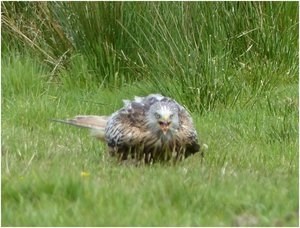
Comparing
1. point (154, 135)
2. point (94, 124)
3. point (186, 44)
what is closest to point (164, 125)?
point (154, 135)

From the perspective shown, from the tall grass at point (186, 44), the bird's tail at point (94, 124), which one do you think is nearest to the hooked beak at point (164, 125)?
the bird's tail at point (94, 124)

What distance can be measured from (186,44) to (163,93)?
0.58 m

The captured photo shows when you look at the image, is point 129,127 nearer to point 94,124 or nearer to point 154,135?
point 154,135

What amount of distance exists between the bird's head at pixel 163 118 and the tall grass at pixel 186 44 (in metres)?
2.41

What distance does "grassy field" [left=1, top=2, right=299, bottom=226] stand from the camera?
177 inches

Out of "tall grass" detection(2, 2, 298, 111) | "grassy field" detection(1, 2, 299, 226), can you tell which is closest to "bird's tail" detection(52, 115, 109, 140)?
"grassy field" detection(1, 2, 299, 226)

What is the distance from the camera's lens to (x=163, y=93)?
841 centimetres

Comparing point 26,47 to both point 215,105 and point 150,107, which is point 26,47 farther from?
point 150,107

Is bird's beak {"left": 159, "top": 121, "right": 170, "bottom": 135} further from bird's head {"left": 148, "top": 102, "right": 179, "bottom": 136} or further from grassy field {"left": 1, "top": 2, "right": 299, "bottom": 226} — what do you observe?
grassy field {"left": 1, "top": 2, "right": 299, "bottom": 226}

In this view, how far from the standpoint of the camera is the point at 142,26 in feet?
31.8

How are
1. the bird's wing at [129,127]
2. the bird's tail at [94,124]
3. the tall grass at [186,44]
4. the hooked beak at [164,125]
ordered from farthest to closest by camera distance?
the tall grass at [186,44]
the bird's tail at [94,124]
the bird's wing at [129,127]
the hooked beak at [164,125]

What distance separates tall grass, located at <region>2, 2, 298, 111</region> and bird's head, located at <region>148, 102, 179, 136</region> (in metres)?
2.41

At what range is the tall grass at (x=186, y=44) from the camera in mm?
8344

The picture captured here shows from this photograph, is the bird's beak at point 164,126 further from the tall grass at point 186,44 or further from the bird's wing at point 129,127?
the tall grass at point 186,44
